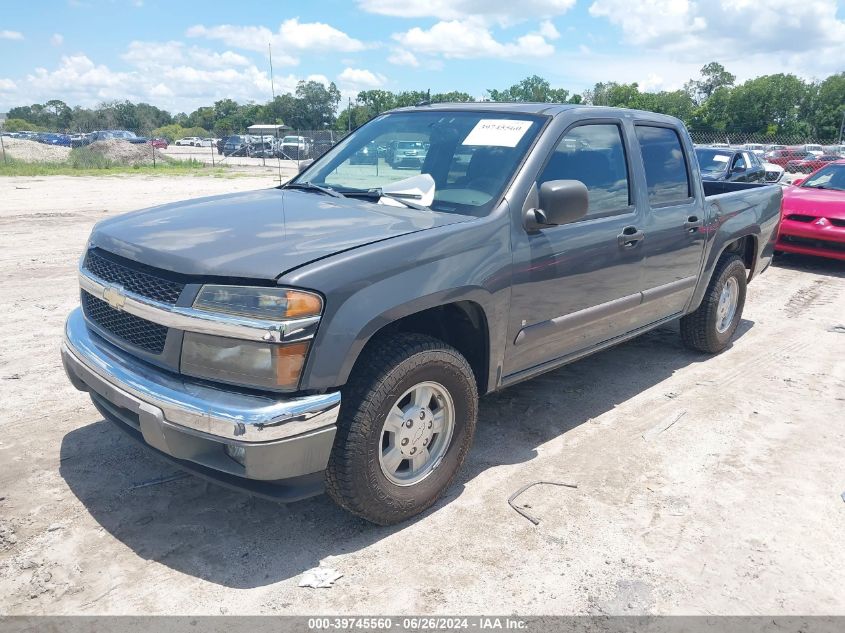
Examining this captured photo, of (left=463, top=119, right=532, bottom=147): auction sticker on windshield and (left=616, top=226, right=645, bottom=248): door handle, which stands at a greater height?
(left=463, top=119, right=532, bottom=147): auction sticker on windshield

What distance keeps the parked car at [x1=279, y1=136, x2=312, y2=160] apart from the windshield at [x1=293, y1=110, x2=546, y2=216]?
33.7 m

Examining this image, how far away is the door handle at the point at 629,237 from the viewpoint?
4.08 metres

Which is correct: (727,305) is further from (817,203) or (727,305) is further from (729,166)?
(729,166)

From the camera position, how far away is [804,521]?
3279 mm

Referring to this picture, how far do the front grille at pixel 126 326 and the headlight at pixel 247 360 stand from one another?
0.22 metres

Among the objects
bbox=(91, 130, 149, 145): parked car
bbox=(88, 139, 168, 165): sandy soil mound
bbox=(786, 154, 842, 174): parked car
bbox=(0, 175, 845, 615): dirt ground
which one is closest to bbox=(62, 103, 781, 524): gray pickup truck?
bbox=(0, 175, 845, 615): dirt ground

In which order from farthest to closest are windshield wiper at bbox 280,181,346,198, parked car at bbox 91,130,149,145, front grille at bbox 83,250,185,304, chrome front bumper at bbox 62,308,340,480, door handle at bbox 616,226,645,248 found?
parked car at bbox 91,130,149,145 → door handle at bbox 616,226,645,248 → windshield wiper at bbox 280,181,346,198 → front grille at bbox 83,250,185,304 → chrome front bumper at bbox 62,308,340,480

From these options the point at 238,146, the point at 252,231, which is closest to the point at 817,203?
the point at 252,231

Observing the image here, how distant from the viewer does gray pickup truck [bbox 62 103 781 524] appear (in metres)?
2.56

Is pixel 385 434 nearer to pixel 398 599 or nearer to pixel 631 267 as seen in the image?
pixel 398 599

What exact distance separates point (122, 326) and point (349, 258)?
1.13 m

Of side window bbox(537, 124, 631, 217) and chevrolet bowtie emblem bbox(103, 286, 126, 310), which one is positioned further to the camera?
side window bbox(537, 124, 631, 217)

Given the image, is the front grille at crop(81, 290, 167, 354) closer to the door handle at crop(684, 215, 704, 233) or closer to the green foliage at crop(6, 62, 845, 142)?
the door handle at crop(684, 215, 704, 233)

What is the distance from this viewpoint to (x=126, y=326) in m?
2.95
